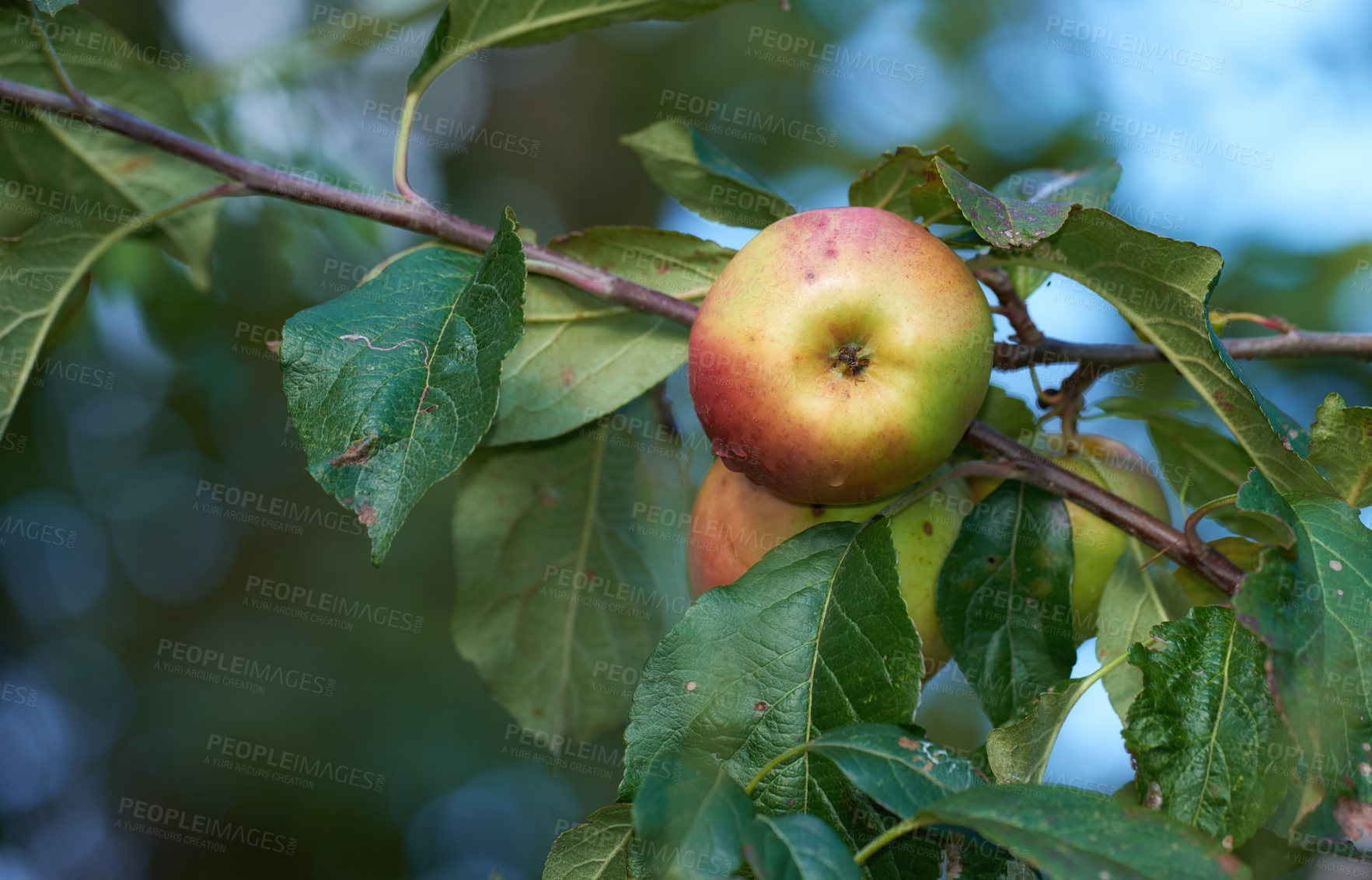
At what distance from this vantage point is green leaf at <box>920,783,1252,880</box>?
27.9 inches

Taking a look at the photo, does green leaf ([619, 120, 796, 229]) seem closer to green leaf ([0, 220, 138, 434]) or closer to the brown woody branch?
the brown woody branch

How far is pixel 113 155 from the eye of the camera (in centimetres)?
174

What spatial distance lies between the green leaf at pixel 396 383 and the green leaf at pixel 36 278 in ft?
2.22

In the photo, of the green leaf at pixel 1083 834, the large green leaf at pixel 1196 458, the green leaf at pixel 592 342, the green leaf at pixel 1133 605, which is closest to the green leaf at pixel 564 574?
the green leaf at pixel 592 342

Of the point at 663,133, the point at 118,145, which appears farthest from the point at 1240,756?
the point at 118,145

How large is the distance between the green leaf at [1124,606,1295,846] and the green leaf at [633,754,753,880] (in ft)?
1.40

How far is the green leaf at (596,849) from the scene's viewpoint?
3.42 ft

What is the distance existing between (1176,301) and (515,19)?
1008mm

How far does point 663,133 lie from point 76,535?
11.5ft

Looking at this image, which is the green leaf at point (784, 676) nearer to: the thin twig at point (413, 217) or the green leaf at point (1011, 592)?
the green leaf at point (1011, 592)

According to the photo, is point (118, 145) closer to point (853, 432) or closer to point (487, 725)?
point (853, 432)

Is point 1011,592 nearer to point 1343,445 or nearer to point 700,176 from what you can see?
point 1343,445

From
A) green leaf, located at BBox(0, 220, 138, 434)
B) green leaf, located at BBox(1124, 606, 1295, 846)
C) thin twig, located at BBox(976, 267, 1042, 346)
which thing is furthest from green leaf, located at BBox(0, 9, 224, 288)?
green leaf, located at BBox(1124, 606, 1295, 846)

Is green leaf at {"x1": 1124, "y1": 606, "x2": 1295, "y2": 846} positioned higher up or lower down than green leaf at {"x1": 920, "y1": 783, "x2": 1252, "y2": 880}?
higher up
